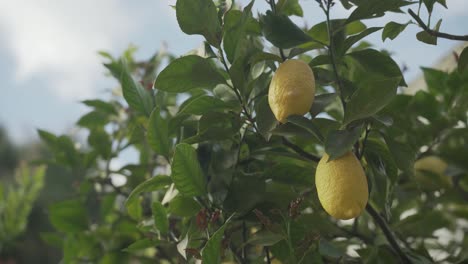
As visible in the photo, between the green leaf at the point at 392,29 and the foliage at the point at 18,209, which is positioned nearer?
the green leaf at the point at 392,29

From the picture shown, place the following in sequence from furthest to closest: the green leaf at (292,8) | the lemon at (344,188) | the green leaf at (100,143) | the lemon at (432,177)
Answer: the green leaf at (100,143) → the lemon at (432,177) → the green leaf at (292,8) → the lemon at (344,188)

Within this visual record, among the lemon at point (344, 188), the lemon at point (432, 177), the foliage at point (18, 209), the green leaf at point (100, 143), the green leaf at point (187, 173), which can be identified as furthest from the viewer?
the foliage at point (18, 209)

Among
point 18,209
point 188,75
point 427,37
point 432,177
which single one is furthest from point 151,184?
point 18,209

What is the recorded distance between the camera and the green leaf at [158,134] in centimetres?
67

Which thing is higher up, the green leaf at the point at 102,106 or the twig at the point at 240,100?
the twig at the point at 240,100

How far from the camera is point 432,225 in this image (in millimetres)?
875

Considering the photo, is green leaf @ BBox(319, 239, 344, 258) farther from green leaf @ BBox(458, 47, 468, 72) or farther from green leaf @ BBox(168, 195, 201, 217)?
green leaf @ BBox(458, 47, 468, 72)

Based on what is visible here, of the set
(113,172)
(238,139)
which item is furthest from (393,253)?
(113,172)

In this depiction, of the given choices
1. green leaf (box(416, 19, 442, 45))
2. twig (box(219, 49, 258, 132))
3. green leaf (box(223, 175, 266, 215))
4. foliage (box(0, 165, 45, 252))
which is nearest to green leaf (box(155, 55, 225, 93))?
twig (box(219, 49, 258, 132))

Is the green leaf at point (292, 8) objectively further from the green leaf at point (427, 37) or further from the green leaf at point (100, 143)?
the green leaf at point (100, 143)

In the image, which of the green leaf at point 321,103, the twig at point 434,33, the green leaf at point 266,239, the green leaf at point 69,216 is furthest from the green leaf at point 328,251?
the green leaf at point 69,216

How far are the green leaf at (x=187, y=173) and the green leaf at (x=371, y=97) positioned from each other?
0.59ft

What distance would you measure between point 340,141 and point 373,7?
0.16 metres

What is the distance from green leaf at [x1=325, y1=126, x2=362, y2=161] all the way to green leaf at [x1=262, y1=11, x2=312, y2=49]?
0.34ft
